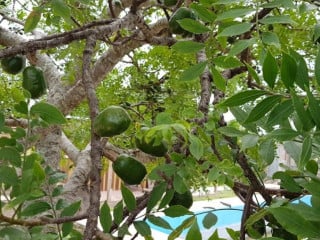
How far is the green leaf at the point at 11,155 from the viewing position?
1.98 feet

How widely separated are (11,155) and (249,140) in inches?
13.1

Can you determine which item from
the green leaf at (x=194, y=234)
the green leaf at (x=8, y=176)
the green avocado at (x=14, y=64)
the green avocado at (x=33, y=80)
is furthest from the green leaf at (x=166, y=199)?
the green avocado at (x=14, y=64)

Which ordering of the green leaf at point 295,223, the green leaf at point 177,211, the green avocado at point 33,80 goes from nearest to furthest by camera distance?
the green leaf at point 295,223
the green leaf at point 177,211
the green avocado at point 33,80

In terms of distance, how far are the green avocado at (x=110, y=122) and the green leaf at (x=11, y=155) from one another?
13cm

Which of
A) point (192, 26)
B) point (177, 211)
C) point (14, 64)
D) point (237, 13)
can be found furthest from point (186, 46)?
point (14, 64)

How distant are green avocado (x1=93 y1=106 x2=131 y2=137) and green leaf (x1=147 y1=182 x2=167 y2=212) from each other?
0.34 ft

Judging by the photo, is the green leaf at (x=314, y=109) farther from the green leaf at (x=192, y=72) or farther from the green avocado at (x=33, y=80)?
the green avocado at (x=33, y=80)

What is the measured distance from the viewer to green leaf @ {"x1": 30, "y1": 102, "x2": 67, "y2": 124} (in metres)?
0.57

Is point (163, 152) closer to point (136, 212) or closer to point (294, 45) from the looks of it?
point (136, 212)

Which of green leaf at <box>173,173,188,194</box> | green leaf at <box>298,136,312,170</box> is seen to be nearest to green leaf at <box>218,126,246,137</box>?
green leaf at <box>173,173,188,194</box>

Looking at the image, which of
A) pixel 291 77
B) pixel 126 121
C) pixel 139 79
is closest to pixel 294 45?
pixel 139 79

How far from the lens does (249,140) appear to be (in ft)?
1.85

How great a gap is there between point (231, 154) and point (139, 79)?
1.14 m

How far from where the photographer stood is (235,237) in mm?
665
